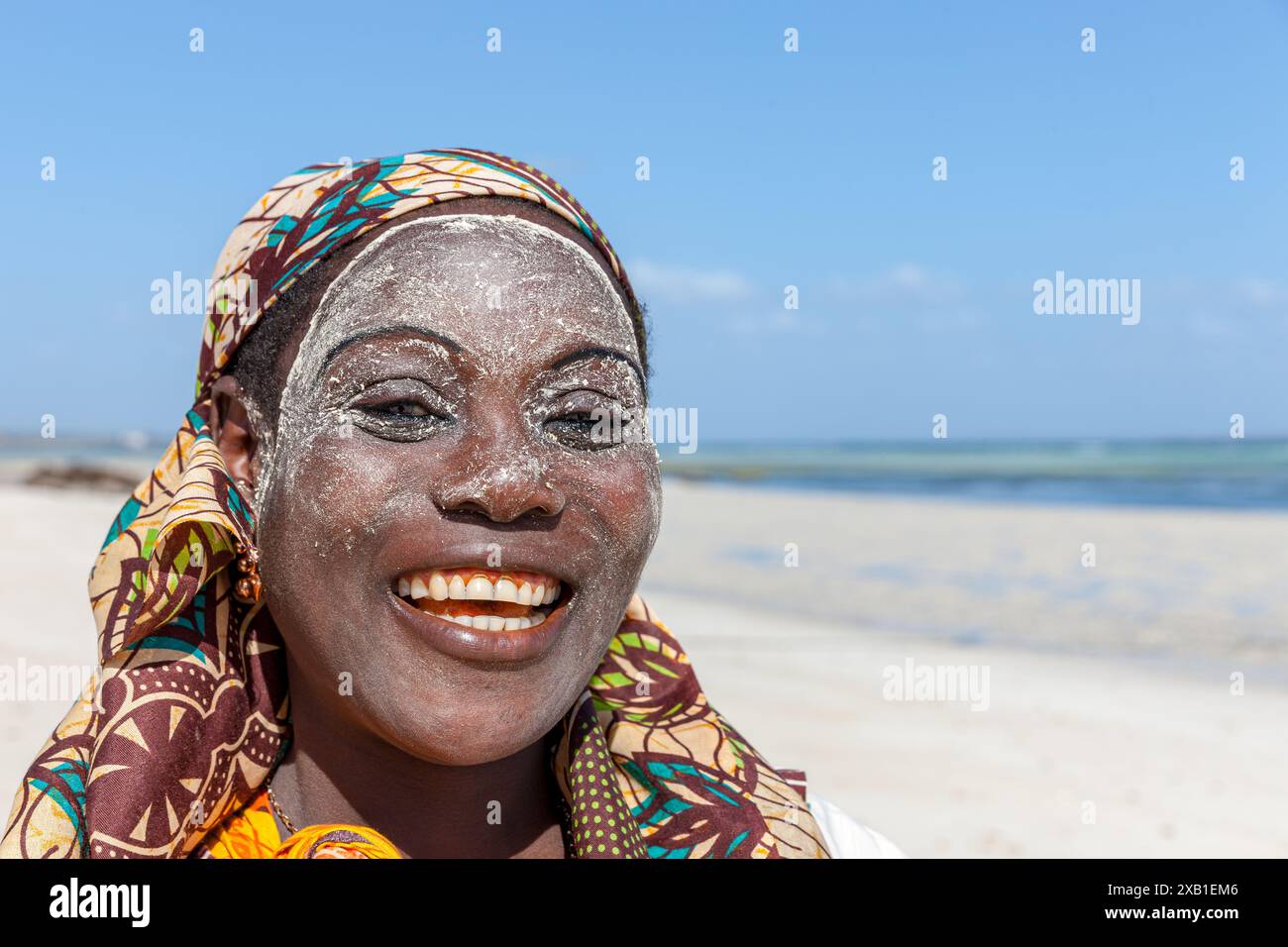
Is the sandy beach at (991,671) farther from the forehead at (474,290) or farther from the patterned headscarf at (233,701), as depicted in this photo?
the forehead at (474,290)

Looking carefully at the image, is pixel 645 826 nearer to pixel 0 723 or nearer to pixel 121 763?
pixel 121 763

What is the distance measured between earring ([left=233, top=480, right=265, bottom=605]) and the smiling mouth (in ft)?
1.08

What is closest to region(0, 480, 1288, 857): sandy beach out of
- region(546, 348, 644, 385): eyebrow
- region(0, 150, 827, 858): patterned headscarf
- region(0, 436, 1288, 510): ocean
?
region(0, 150, 827, 858): patterned headscarf

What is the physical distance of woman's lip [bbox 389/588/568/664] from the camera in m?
1.80

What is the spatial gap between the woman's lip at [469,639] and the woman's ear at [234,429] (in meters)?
0.46

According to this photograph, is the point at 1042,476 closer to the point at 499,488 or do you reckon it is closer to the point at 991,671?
the point at 991,671

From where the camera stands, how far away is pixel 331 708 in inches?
79.5

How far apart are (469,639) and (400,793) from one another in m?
0.41

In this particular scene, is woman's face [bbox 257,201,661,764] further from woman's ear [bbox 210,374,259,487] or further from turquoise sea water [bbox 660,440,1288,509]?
turquoise sea water [bbox 660,440,1288,509]

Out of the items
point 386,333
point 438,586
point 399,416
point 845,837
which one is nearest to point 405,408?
point 399,416

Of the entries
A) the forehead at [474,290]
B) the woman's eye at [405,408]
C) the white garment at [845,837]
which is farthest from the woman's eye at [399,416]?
the white garment at [845,837]

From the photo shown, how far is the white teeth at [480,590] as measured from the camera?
180cm
